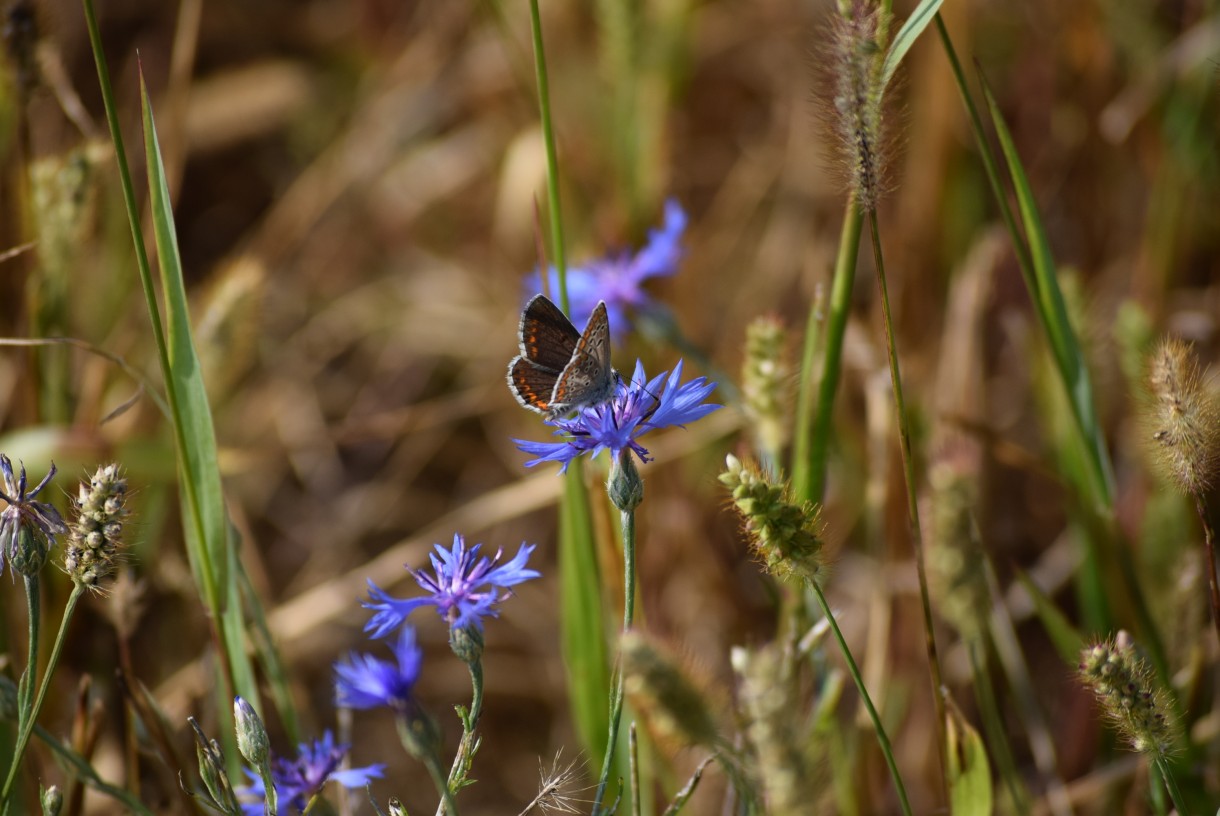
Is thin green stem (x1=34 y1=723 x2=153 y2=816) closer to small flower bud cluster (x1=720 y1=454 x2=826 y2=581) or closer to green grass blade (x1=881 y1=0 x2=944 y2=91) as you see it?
small flower bud cluster (x1=720 y1=454 x2=826 y2=581)

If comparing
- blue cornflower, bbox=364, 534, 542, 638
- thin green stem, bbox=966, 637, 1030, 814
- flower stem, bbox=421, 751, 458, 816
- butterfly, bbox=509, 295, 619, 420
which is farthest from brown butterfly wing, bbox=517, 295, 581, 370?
thin green stem, bbox=966, 637, 1030, 814

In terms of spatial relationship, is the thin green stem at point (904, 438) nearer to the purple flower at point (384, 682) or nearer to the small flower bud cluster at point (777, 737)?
the small flower bud cluster at point (777, 737)

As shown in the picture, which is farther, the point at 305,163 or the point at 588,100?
the point at 305,163

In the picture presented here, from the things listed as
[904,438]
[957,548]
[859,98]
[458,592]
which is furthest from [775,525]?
[957,548]

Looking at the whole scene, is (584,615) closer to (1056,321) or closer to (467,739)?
(467,739)

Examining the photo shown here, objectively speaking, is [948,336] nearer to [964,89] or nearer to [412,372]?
[964,89]

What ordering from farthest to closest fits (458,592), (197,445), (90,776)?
(197,445)
(90,776)
(458,592)

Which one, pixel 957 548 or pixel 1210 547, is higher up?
pixel 957 548

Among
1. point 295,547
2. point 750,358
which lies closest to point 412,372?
point 295,547
